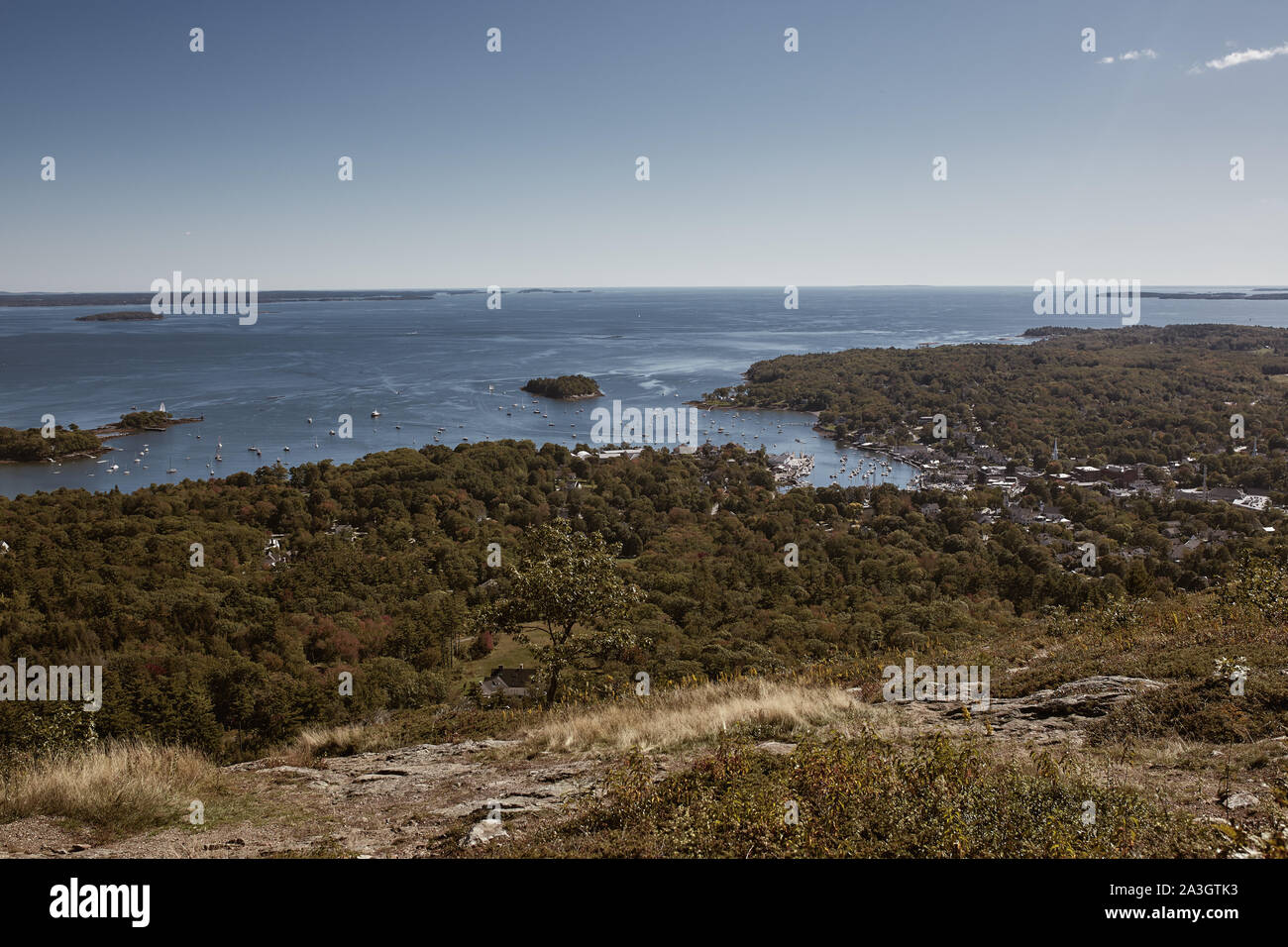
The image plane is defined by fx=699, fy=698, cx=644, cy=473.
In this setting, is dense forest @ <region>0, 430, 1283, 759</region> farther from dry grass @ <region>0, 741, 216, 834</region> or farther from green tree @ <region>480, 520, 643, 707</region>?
dry grass @ <region>0, 741, 216, 834</region>

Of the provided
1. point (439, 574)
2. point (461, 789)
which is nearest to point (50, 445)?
point (439, 574)

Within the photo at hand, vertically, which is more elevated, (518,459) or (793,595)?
(518,459)

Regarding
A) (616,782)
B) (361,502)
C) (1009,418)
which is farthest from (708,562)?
(1009,418)

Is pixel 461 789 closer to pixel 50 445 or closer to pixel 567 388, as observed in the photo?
pixel 50 445

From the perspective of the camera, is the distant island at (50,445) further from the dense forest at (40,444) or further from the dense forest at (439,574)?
the dense forest at (439,574)

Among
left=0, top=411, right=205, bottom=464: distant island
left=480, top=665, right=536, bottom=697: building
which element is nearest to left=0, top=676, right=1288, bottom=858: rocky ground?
left=480, top=665, right=536, bottom=697: building

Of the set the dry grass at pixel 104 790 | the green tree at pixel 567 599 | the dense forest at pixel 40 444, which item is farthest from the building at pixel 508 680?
the dense forest at pixel 40 444
